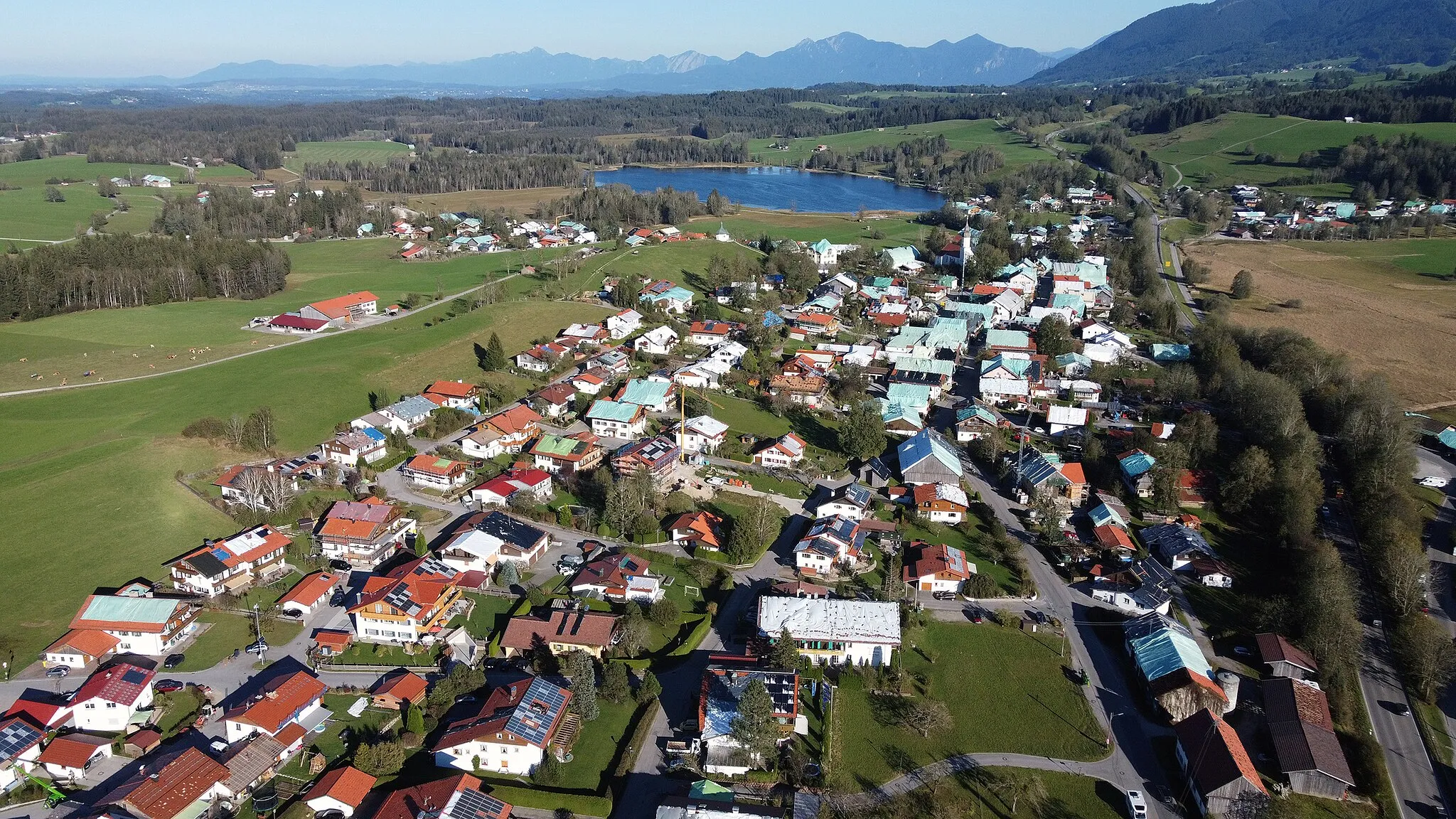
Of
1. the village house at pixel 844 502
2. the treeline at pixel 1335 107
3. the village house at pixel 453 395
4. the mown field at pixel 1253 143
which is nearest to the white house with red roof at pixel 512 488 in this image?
the village house at pixel 453 395

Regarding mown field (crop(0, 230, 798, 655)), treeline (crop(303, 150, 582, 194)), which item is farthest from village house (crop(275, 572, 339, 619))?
treeline (crop(303, 150, 582, 194))

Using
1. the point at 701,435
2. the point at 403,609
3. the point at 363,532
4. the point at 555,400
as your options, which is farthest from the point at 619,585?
the point at 555,400

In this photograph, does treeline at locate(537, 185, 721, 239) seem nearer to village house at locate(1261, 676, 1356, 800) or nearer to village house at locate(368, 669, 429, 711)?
village house at locate(368, 669, 429, 711)

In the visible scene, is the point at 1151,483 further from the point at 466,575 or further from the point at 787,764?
the point at 466,575

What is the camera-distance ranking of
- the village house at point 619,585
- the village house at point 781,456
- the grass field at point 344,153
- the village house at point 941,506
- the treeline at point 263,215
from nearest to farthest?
the village house at point 619,585
the village house at point 941,506
the village house at point 781,456
the treeline at point 263,215
the grass field at point 344,153

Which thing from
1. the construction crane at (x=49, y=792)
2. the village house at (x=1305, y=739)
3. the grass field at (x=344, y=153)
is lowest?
the construction crane at (x=49, y=792)

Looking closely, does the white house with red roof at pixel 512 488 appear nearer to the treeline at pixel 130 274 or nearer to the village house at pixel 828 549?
the village house at pixel 828 549

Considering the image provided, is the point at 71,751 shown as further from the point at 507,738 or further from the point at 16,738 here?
the point at 507,738
